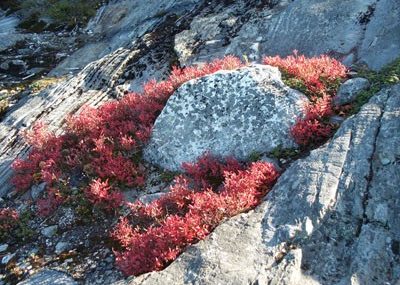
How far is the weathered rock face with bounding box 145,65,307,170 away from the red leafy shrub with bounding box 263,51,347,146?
28 cm

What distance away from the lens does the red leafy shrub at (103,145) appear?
11.0 m

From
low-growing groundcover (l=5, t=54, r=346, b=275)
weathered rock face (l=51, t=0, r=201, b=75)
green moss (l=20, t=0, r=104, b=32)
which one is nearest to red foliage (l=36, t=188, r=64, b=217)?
low-growing groundcover (l=5, t=54, r=346, b=275)

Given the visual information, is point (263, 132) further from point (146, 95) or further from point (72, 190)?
point (72, 190)

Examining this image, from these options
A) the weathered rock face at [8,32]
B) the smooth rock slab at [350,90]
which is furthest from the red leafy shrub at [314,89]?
the weathered rock face at [8,32]

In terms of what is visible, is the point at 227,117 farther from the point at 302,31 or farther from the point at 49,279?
the point at 302,31

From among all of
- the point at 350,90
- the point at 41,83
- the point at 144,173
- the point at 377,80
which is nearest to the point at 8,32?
the point at 41,83

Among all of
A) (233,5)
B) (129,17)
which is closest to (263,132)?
(233,5)

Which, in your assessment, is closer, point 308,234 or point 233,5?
point 308,234

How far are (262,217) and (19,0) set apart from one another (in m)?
34.0

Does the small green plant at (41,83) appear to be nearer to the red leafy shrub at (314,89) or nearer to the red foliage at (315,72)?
the red leafy shrub at (314,89)

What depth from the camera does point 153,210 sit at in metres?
9.16

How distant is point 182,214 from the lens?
9.16 meters

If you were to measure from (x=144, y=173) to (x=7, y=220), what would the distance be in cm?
366

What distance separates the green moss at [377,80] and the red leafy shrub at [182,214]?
114 inches
